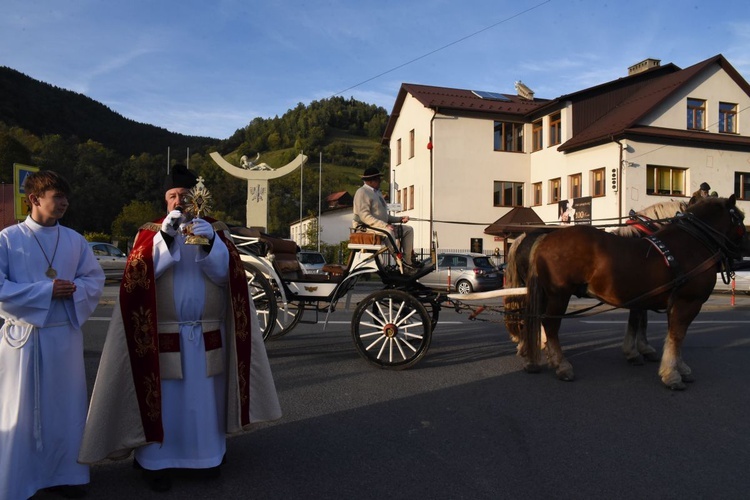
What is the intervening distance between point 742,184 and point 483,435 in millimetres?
28110

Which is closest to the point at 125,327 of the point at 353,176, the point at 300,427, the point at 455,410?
the point at 300,427

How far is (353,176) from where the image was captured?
306ft

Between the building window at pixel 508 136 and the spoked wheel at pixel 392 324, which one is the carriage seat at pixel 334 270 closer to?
the spoked wheel at pixel 392 324

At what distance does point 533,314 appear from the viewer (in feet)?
20.1

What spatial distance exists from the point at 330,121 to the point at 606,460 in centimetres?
11661

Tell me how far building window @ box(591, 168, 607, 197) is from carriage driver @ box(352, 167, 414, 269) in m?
21.7

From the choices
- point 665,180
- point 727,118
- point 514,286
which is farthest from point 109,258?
point 727,118

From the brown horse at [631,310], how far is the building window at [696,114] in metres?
23.6

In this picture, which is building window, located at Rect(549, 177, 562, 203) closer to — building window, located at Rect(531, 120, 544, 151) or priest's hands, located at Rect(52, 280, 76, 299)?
building window, located at Rect(531, 120, 544, 151)

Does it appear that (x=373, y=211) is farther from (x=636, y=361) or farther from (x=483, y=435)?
(x=636, y=361)

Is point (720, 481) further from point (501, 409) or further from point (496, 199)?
point (496, 199)

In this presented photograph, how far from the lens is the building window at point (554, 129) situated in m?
29.1

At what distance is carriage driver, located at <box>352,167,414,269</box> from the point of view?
263 inches

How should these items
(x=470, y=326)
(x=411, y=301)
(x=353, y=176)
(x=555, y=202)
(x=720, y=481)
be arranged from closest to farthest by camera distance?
(x=720, y=481) → (x=411, y=301) → (x=470, y=326) → (x=555, y=202) → (x=353, y=176)
